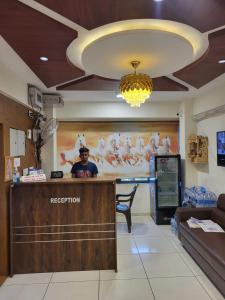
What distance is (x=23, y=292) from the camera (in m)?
2.68

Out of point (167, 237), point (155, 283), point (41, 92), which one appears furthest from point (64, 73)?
point (167, 237)

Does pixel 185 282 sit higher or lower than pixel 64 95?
lower

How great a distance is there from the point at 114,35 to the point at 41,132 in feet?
9.50

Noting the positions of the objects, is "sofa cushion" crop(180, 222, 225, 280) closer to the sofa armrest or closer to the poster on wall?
the sofa armrest

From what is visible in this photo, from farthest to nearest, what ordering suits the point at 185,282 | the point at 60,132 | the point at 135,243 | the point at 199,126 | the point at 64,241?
the point at 60,132
the point at 199,126
the point at 135,243
the point at 64,241
the point at 185,282

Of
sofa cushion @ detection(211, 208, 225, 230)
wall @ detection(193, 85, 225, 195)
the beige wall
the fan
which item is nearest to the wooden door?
the fan

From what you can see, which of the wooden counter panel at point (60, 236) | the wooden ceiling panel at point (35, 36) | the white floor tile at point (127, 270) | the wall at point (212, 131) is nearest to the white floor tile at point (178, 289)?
the white floor tile at point (127, 270)

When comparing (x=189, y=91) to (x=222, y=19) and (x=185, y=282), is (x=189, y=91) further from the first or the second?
(x=185, y=282)

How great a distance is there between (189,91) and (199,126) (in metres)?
0.93

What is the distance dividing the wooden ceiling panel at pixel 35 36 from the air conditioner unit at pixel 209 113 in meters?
2.45

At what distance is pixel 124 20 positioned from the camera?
191 centimetres

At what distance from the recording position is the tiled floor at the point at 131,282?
102 inches

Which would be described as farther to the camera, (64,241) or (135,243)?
(135,243)

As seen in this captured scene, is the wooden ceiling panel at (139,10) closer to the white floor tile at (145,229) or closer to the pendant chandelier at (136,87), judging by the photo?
the pendant chandelier at (136,87)
